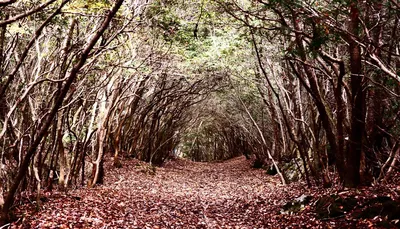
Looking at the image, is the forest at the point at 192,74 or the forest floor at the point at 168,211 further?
the forest floor at the point at 168,211

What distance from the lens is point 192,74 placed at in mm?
18016

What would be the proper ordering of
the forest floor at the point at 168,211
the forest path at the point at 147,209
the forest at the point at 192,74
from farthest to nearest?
the forest path at the point at 147,209
the forest floor at the point at 168,211
the forest at the point at 192,74

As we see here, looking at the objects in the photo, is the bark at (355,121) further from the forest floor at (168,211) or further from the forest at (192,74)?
the forest floor at (168,211)

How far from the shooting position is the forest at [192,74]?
23.0ft

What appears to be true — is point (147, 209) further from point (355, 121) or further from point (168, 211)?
point (355, 121)

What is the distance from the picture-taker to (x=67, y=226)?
7.29 m

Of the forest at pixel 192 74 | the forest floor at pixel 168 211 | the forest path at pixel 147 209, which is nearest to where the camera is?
the forest at pixel 192 74

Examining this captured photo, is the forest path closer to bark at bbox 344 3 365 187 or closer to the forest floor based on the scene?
the forest floor

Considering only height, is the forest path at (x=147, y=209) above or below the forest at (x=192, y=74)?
below

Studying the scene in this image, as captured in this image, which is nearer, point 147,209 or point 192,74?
point 147,209

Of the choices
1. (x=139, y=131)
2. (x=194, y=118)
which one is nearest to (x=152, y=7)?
(x=139, y=131)

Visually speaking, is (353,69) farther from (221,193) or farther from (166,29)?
(221,193)

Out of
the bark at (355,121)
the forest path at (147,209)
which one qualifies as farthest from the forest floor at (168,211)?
the bark at (355,121)

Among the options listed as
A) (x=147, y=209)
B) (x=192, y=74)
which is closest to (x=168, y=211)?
(x=147, y=209)
